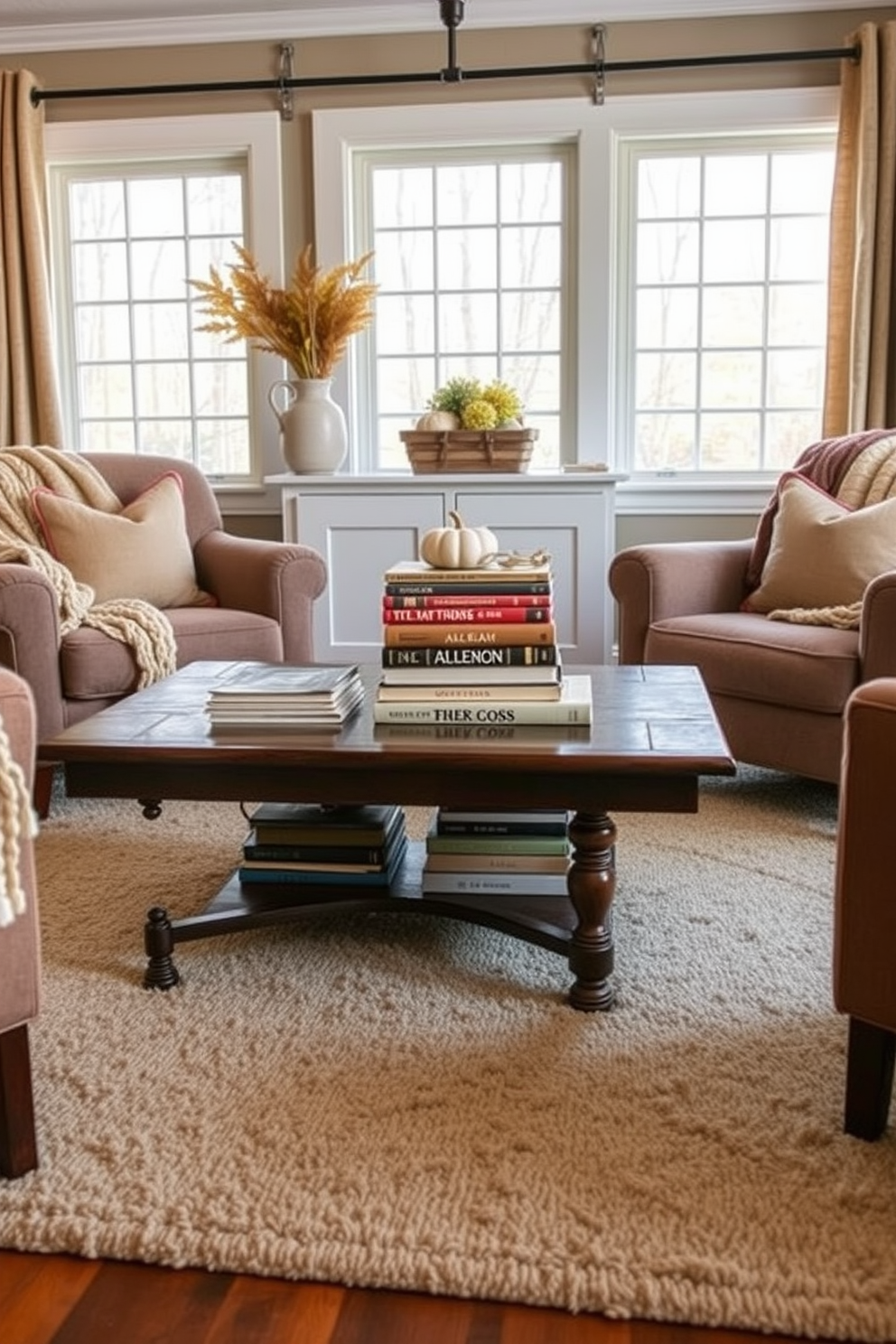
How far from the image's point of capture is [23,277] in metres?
4.39

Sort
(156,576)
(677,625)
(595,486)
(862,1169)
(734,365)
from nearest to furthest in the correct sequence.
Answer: (862,1169) → (677,625) → (156,576) → (595,486) → (734,365)

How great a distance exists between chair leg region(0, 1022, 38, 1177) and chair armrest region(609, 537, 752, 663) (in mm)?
2124

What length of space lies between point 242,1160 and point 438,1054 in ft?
1.19

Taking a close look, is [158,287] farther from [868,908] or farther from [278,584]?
[868,908]

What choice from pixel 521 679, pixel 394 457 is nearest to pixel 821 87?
pixel 394 457

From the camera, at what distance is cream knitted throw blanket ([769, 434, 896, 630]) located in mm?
3076

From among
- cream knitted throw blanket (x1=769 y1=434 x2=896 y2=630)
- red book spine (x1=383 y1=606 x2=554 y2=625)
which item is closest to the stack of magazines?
red book spine (x1=383 y1=606 x2=554 y2=625)

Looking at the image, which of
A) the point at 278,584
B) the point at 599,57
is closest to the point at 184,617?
the point at 278,584

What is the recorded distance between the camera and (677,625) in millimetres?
3154

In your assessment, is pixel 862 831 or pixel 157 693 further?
pixel 157 693

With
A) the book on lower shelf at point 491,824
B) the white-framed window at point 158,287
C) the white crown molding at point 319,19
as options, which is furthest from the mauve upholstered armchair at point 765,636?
the white-framed window at point 158,287

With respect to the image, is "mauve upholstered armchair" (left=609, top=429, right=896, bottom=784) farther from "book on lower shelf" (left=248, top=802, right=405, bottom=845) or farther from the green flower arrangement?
"book on lower shelf" (left=248, top=802, right=405, bottom=845)

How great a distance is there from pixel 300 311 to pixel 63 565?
1.30 meters

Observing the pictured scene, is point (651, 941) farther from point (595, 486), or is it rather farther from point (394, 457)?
point (394, 457)
